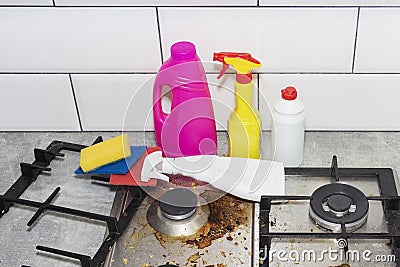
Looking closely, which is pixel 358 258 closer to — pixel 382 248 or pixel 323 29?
pixel 382 248

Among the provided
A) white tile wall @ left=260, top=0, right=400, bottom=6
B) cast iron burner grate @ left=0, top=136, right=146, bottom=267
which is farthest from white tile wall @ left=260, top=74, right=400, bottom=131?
cast iron burner grate @ left=0, top=136, right=146, bottom=267

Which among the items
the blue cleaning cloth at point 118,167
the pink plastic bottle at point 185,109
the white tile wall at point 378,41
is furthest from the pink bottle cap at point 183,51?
the white tile wall at point 378,41

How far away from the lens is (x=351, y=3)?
44.8 inches

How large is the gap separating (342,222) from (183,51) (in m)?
0.41

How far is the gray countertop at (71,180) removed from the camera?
1.06 meters

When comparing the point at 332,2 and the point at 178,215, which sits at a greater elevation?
the point at 332,2

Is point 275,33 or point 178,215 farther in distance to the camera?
point 275,33

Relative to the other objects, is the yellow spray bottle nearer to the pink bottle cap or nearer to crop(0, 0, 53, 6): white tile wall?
the pink bottle cap

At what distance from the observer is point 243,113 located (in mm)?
1144

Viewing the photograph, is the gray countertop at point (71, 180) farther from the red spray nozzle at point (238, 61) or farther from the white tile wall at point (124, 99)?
the red spray nozzle at point (238, 61)

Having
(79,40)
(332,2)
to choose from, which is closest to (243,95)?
(332,2)
